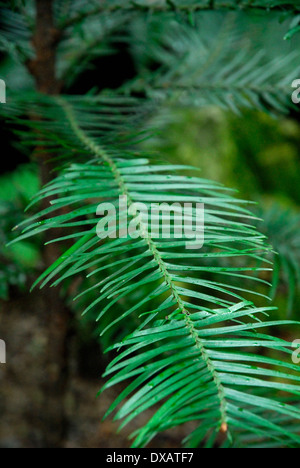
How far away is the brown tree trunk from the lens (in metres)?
0.62

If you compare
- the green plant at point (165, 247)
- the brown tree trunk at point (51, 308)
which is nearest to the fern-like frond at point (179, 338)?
the green plant at point (165, 247)

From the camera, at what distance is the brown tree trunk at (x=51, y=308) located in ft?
2.02

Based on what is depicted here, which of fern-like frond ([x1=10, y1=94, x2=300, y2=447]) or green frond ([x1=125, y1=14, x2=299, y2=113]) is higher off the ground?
green frond ([x1=125, y1=14, x2=299, y2=113])

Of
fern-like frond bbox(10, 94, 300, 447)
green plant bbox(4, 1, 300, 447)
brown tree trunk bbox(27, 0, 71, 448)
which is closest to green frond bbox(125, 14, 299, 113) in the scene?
green plant bbox(4, 1, 300, 447)

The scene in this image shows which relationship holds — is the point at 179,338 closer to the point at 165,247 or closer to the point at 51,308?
the point at 165,247

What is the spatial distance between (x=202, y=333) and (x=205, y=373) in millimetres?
28

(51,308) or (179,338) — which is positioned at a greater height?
(51,308)

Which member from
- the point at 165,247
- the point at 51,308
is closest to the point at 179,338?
the point at 165,247

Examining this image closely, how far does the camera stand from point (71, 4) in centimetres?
65

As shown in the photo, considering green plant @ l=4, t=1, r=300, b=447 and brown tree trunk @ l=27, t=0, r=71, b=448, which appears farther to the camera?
brown tree trunk @ l=27, t=0, r=71, b=448

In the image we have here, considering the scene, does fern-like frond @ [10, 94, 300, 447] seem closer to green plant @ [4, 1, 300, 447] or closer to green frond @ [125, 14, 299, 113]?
green plant @ [4, 1, 300, 447]

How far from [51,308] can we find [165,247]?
1.68 feet

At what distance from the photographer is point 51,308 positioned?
774mm

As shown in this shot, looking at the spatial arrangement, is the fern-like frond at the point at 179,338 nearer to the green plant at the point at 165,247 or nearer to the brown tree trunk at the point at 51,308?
the green plant at the point at 165,247
